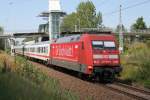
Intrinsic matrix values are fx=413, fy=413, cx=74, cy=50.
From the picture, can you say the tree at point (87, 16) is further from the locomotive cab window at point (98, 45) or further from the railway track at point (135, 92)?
the railway track at point (135, 92)

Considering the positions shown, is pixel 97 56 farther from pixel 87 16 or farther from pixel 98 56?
pixel 87 16

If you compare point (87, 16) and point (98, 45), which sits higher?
Result: point (87, 16)

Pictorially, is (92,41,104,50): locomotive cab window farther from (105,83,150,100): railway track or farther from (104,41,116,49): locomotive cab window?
(105,83,150,100): railway track

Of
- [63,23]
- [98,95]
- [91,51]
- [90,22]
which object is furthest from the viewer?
[63,23]

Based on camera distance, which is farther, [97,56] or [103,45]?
[103,45]

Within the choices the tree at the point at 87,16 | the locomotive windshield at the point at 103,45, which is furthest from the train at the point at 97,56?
the tree at the point at 87,16

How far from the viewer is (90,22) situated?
130m

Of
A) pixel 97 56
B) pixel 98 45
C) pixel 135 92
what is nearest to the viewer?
pixel 135 92

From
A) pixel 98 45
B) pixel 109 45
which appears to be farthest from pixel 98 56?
pixel 109 45

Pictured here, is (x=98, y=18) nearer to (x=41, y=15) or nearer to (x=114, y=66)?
(x=41, y=15)

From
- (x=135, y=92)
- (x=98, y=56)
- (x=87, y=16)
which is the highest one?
(x=87, y=16)

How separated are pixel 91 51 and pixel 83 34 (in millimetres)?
1691

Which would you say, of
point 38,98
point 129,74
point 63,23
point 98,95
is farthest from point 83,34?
point 63,23

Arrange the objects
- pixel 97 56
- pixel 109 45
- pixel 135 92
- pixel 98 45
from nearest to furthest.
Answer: pixel 135 92 → pixel 97 56 → pixel 98 45 → pixel 109 45
